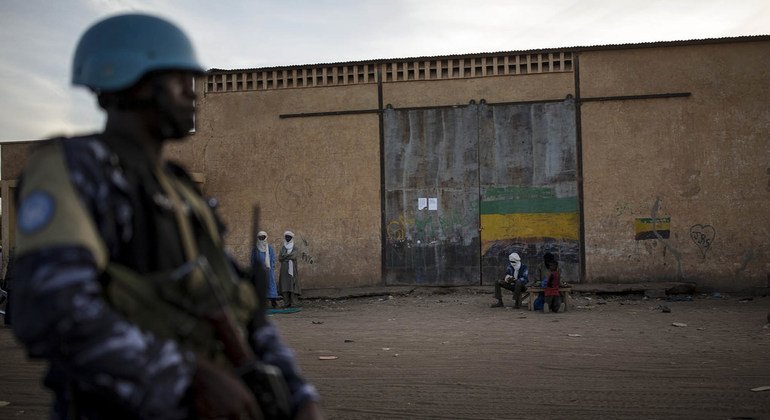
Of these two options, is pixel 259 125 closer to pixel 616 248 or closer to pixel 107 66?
pixel 616 248

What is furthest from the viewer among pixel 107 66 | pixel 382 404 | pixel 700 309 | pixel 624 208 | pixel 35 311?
pixel 624 208

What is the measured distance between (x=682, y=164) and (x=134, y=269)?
17.8 m

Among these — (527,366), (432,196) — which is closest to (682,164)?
(432,196)

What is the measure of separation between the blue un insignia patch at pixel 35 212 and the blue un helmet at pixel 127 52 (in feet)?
1.20

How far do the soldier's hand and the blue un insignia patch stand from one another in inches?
16.1

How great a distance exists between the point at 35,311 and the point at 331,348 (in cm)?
771

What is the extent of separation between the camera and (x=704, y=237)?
1720 centimetres

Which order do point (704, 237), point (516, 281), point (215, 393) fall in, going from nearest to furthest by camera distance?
point (215, 393) → point (516, 281) → point (704, 237)

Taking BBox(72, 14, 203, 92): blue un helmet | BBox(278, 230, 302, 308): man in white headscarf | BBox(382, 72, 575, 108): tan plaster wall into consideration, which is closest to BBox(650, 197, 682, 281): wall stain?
BBox(382, 72, 575, 108): tan plaster wall

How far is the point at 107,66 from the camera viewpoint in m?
1.62

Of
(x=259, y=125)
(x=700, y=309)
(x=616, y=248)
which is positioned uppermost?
(x=259, y=125)

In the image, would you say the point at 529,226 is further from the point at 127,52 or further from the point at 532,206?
the point at 127,52

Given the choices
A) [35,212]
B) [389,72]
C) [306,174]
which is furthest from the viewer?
[306,174]

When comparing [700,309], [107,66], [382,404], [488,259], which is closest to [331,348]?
[382,404]
